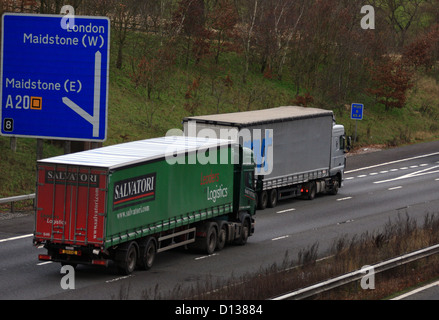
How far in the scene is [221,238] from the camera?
26.7 m

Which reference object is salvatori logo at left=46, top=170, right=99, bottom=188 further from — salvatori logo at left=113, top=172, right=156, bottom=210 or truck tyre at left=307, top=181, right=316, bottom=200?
truck tyre at left=307, top=181, right=316, bottom=200

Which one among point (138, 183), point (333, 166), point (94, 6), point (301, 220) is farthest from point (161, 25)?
point (138, 183)

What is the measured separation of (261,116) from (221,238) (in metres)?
9.81

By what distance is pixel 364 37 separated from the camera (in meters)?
67.1

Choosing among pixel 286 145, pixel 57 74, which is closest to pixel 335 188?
pixel 286 145

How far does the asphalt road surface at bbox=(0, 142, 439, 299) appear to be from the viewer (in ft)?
67.2

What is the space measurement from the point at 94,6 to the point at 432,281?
33.1 metres

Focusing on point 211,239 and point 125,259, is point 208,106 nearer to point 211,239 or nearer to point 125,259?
point 211,239

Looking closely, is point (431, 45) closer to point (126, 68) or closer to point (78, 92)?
point (126, 68)

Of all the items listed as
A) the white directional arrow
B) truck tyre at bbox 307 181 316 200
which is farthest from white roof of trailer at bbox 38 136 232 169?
truck tyre at bbox 307 181 316 200

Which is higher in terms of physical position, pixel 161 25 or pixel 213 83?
pixel 161 25

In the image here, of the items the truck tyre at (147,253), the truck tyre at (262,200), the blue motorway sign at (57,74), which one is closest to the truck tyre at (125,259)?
the truck tyre at (147,253)

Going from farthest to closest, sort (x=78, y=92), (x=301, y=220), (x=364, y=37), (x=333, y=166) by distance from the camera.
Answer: (x=364, y=37) < (x=333, y=166) < (x=301, y=220) < (x=78, y=92)

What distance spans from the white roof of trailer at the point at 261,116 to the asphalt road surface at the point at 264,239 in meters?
3.55
